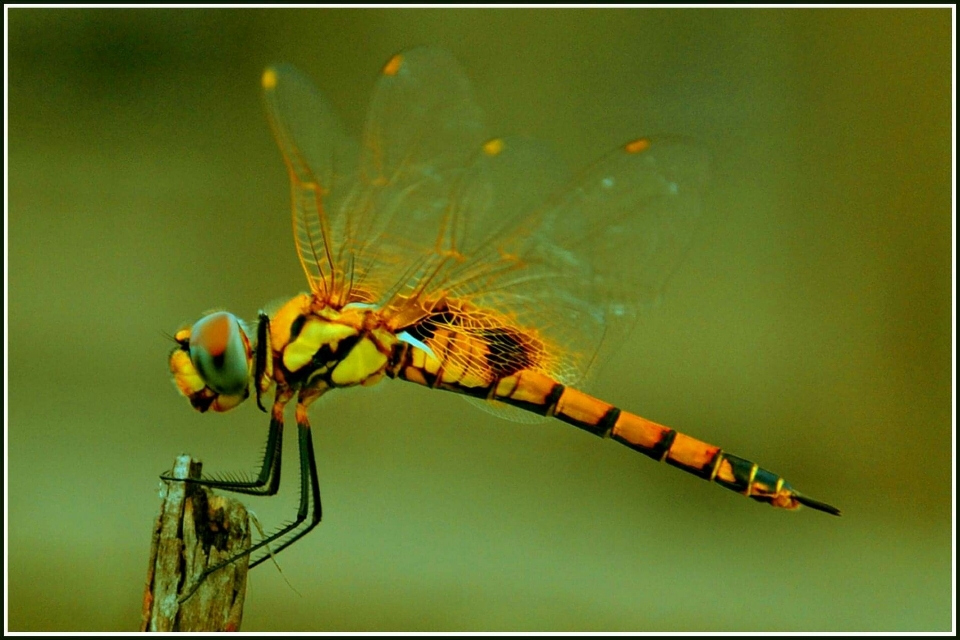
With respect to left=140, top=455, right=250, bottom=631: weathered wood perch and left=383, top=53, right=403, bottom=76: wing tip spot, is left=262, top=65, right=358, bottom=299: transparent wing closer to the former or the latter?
left=383, top=53, right=403, bottom=76: wing tip spot

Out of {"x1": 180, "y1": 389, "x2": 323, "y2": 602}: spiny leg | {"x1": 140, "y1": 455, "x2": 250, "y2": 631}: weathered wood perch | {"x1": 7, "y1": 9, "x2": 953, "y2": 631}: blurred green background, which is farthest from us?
{"x1": 7, "y1": 9, "x2": 953, "y2": 631}: blurred green background

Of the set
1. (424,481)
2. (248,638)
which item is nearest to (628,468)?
(424,481)

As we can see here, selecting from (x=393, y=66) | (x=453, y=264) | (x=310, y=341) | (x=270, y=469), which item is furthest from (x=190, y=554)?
(x=393, y=66)

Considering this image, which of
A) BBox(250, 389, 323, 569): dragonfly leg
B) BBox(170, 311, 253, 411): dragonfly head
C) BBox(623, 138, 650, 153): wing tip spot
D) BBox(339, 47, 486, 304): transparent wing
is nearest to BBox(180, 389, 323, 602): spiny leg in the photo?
BBox(250, 389, 323, 569): dragonfly leg

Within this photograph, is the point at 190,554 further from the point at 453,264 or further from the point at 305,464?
the point at 453,264

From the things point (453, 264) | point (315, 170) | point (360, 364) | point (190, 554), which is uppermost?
point (315, 170)
